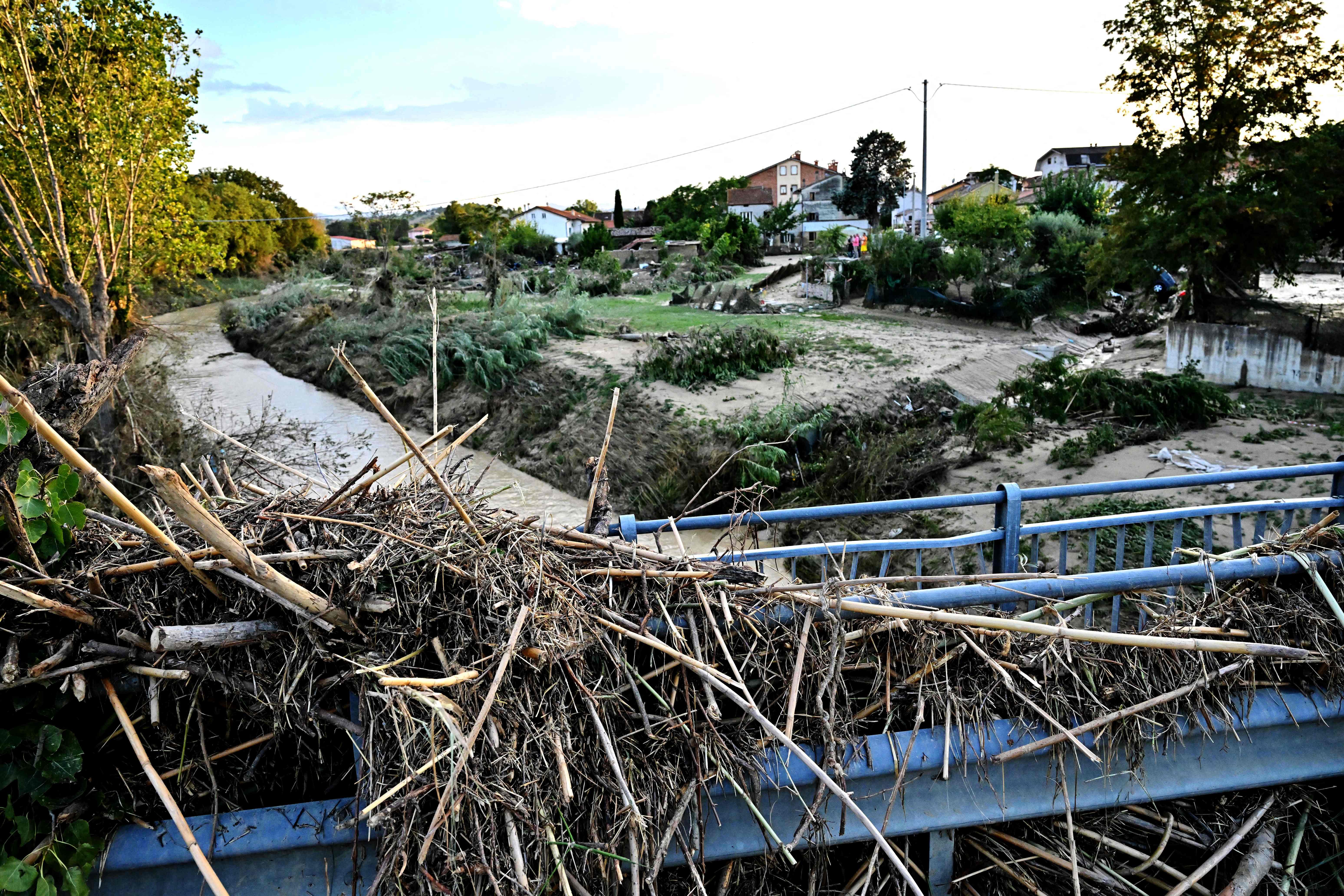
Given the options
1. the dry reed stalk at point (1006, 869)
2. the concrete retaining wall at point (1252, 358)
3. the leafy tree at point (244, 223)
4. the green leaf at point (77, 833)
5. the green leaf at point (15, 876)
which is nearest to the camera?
the green leaf at point (15, 876)

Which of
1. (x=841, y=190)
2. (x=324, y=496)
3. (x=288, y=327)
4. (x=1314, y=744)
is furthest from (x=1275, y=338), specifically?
(x=841, y=190)

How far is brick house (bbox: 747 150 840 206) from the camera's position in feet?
332

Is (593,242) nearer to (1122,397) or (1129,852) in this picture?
(1122,397)

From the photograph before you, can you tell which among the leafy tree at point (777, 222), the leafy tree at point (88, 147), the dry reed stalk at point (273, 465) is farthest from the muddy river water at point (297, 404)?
the leafy tree at point (777, 222)

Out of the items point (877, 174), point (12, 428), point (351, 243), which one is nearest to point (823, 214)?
point (877, 174)

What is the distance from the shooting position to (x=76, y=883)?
2.03 m

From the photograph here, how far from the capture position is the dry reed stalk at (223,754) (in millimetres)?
2238

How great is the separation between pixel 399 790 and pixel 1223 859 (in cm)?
256

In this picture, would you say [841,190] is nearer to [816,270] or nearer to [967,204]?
[967,204]

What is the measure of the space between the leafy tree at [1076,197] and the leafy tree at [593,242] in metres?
29.8

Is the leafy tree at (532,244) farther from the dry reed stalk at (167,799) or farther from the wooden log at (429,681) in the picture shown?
the wooden log at (429,681)

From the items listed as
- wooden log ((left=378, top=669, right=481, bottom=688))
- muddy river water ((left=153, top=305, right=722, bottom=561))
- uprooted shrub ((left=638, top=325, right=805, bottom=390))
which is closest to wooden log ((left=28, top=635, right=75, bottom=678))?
wooden log ((left=378, top=669, right=481, bottom=688))

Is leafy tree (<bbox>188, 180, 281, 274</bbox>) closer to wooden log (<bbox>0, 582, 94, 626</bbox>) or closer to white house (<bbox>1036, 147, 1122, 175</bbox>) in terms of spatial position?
wooden log (<bbox>0, 582, 94, 626</bbox>)

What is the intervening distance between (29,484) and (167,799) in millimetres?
922
